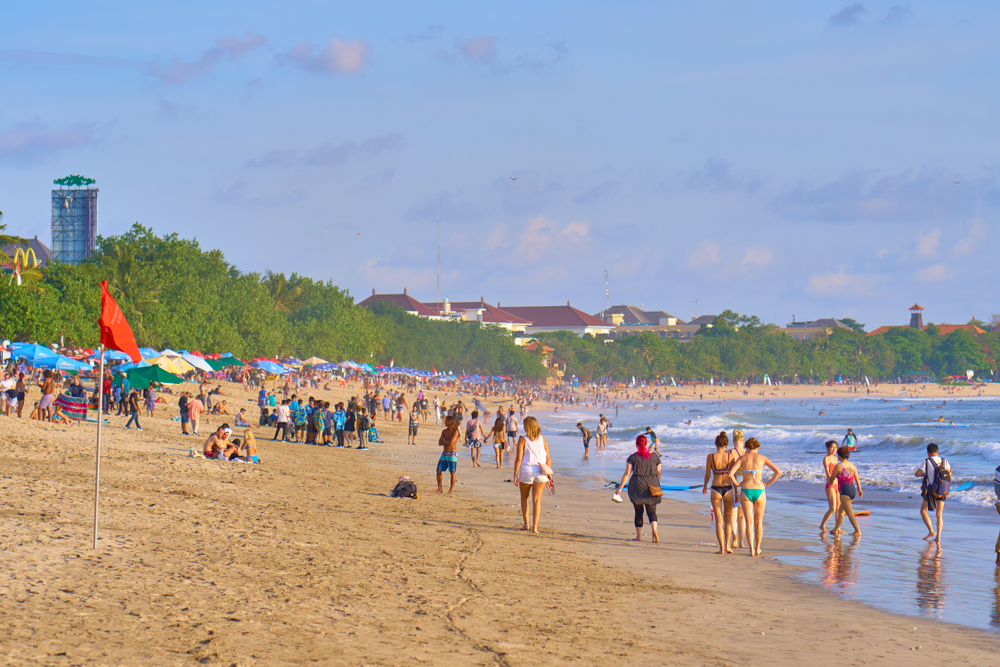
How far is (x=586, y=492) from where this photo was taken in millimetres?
18734

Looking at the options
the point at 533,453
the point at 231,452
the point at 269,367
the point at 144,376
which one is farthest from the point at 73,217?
the point at 533,453

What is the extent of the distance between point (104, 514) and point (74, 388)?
14.9m

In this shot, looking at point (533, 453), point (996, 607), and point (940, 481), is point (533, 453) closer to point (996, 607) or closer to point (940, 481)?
point (996, 607)

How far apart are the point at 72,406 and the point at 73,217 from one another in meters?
75.2

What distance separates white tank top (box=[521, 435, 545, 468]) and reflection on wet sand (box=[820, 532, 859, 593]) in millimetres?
3691

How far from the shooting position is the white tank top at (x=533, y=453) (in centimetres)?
1142

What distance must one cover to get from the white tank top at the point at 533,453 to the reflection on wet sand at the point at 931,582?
4.62 m

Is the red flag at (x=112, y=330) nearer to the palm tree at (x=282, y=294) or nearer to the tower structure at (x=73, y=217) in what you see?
the palm tree at (x=282, y=294)

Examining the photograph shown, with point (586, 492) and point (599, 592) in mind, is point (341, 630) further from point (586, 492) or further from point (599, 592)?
point (586, 492)

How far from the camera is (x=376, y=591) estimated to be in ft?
24.9

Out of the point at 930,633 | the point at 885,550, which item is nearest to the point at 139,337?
the point at 885,550

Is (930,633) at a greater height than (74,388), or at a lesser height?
lesser

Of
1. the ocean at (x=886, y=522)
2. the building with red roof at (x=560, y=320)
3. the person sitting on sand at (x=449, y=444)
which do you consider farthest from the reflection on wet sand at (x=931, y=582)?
the building with red roof at (x=560, y=320)

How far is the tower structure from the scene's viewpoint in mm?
88562
